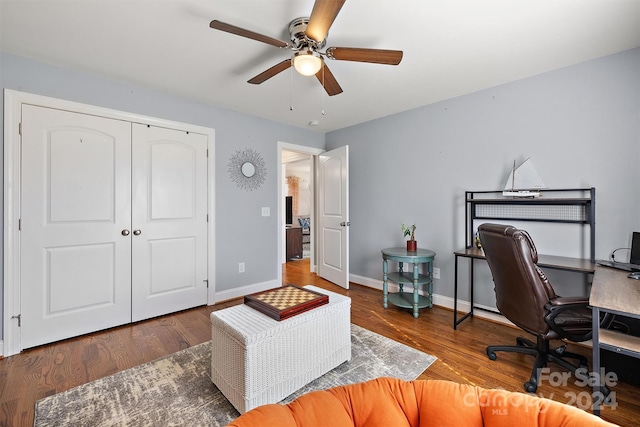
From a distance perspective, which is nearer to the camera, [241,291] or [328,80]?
[328,80]

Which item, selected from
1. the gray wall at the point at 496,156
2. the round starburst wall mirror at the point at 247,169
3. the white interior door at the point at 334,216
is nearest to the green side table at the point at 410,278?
the gray wall at the point at 496,156

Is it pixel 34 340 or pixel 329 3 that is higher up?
pixel 329 3

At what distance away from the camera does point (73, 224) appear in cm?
242

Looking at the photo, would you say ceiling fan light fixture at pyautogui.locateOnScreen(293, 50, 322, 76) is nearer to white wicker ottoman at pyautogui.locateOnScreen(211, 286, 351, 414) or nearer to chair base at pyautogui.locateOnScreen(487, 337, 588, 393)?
white wicker ottoman at pyautogui.locateOnScreen(211, 286, 351, 414)

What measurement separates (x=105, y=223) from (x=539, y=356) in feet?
11.9

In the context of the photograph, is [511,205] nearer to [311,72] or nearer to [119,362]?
[311,72]

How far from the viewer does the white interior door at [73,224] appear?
2.25m

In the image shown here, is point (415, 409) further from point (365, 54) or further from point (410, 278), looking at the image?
point (410, 278)

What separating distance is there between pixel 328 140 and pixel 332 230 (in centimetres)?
147

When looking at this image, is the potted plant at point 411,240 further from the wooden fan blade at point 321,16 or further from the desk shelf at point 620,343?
the wooden fan blade at point 321,16

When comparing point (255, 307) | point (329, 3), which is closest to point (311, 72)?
point (329, 3)

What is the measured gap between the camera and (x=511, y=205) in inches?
104

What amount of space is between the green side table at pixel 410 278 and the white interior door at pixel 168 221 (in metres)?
2.05

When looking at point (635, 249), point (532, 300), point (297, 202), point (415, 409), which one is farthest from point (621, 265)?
point (297, 202)
